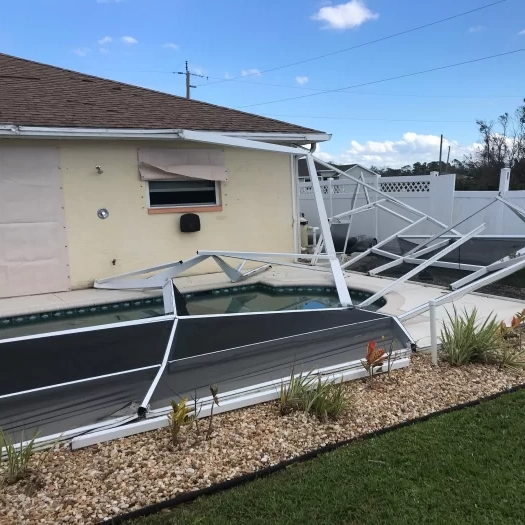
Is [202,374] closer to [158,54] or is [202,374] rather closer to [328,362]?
[328,362]

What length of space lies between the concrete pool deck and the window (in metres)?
1.46

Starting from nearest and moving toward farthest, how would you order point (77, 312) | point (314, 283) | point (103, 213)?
point (77, 312)
point (314, 283)
point (103, 213)

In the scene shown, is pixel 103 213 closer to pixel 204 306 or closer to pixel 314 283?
pixel 204 306

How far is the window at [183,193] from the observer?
30.9ft

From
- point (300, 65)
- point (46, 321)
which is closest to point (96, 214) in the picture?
point (46, 321)

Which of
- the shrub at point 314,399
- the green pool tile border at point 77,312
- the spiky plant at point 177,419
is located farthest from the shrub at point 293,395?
the green pool tile border at point 77,312

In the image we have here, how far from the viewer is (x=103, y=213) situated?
881cm

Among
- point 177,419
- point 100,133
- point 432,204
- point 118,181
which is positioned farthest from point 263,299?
point 432,204

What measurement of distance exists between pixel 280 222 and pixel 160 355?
6.87 m

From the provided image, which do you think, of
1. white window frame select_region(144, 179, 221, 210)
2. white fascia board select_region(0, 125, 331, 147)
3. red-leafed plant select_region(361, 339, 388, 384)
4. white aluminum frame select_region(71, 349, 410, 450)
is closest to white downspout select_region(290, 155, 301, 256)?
white fascia board select_region(0, 125, 331, 147)

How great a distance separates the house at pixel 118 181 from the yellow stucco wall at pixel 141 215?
2 centimetres

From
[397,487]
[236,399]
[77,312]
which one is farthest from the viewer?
[77,312]

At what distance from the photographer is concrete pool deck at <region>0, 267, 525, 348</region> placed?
6335 millimetres

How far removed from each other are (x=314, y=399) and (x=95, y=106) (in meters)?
7.70
